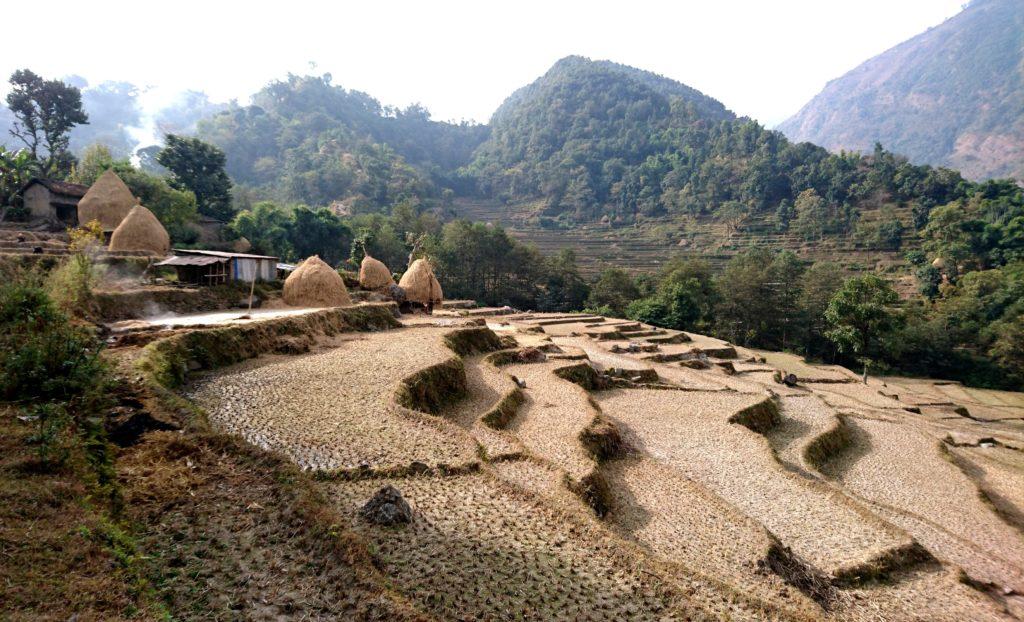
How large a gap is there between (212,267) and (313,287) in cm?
390

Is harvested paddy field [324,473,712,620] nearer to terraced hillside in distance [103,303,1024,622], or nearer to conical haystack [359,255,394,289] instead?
terraced hillside in distance [103,303,1024,622]

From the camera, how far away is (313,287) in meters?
21.4

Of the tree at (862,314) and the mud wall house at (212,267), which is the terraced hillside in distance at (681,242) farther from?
the mud wall house at (212,267)

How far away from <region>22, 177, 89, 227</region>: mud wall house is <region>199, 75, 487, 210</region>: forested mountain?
58.1 m

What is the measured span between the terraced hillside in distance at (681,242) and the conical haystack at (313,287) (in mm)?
46739

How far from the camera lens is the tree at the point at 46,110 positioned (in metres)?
39.0

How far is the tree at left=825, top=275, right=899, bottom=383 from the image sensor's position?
112 ft

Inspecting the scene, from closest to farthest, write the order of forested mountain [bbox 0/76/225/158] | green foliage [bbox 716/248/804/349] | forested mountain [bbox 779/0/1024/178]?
1. green foliage [bbox 716/248/804/349]
2. forested mountain [bbox 0/76/225/158]
3. forested mountain [bbox 779/0/1024/178]

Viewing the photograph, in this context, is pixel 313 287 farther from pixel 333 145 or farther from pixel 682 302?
Result: pixel 333 145

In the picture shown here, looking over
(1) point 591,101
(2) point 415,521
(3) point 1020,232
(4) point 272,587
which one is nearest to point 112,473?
(4) point 272,587

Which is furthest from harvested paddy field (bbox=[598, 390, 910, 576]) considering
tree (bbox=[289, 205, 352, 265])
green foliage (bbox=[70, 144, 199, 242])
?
tree (bbox=[289, 205, 352, 265])

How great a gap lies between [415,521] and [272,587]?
2130 millimetres

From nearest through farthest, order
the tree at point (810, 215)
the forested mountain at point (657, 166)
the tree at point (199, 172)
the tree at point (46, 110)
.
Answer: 1. the tree at point (46, 110)
2. the tree at point (199, 172)
3. the tree at point (810, 215)
4. the forested mountain at point (657, 166)

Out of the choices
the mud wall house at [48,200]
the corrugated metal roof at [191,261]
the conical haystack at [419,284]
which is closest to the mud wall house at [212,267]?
the corrugated metal roof at [191,261]
